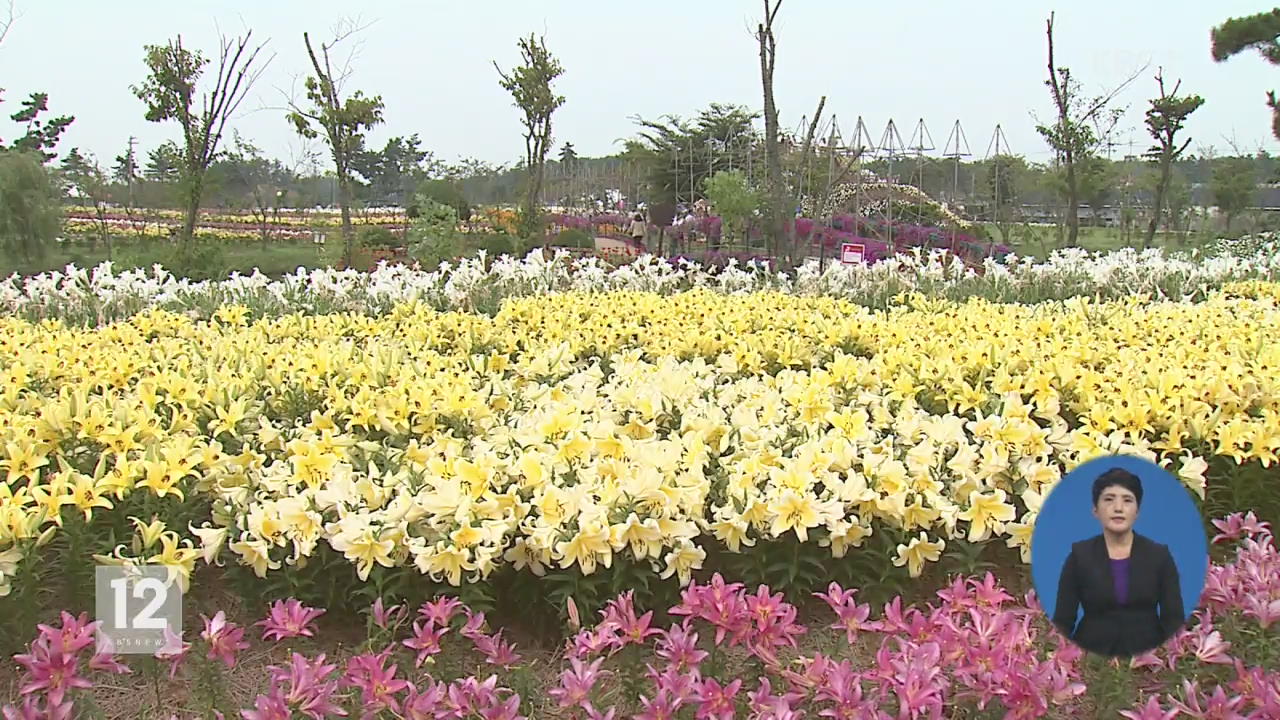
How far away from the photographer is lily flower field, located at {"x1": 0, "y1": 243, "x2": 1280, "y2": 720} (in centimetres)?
163

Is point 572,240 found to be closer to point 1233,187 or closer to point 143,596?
point 1233,187

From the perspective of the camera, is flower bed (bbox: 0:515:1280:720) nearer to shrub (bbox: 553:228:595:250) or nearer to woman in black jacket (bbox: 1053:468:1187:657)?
woman in black jacket (bbox: 1053:468:1187:657)

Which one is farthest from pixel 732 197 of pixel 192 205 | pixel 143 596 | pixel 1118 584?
pixel 1118 584

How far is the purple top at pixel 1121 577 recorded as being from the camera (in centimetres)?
105

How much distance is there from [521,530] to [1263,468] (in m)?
2.03

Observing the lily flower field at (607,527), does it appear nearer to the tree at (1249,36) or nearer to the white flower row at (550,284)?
the white flower row at (550,284)

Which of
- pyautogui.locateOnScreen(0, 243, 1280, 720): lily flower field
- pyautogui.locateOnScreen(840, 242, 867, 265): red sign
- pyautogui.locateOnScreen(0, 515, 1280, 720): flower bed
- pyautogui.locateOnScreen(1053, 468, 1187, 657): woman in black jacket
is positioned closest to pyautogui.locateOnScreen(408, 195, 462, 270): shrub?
pyautogui.locateOnScreen(840, 242, 867, 265): red sign

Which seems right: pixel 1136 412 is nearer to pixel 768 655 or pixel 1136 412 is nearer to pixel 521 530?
pixel 768 655

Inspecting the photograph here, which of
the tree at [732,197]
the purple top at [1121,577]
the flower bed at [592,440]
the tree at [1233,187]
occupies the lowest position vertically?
the flower bed at [592,440]

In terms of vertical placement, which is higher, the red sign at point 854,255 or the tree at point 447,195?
the tree at point 447,195

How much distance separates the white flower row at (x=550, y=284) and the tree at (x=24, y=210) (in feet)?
19.8

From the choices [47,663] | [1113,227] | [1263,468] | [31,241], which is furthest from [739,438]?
[1113,227]
